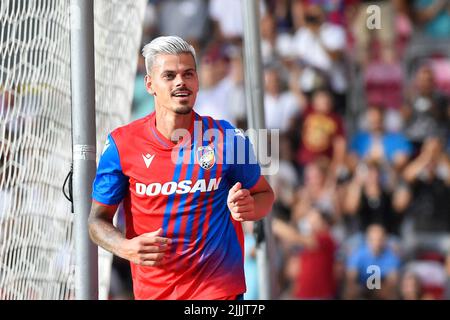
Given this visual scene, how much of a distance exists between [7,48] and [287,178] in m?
5.30

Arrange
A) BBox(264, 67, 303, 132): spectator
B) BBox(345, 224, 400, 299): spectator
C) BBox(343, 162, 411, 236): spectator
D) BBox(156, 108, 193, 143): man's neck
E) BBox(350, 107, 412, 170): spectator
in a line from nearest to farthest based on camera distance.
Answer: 1. BBox(156, 108, 193, 143): man's neck
2. BBox(345, 224, 400, 299): spectator
3. BBox(343, 162, 411, 236): spectator
4. BBox(350, 107, 412, 170): spectator
5. BBox(264, 67, 303, 132): spectator

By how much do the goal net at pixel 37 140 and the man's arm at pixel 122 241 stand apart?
3.65 feet

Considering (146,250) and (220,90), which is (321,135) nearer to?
(220,90)

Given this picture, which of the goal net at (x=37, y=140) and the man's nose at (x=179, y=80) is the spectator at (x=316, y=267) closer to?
the goal net at (x=37, y=140)

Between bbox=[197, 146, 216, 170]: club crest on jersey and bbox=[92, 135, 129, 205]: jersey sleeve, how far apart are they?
1.01ft

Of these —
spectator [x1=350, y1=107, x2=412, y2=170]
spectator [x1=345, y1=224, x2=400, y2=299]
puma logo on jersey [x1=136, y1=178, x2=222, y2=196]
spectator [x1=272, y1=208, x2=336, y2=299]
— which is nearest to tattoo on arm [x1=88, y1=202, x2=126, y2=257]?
puma logo on jersey [x1=136, y1=178, x2=222, y2=196]

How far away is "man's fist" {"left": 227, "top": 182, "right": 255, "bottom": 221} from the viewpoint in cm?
374

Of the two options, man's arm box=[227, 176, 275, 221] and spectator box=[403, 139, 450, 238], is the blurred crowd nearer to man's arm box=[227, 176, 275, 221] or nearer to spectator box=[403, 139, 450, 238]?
spectator box=[403, 139, 450, 238]

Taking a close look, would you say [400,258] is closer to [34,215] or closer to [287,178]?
[287,178]

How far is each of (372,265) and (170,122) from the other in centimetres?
548

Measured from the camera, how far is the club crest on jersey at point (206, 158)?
156 inches

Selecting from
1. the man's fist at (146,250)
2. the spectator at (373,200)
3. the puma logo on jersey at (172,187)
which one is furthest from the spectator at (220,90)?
the man's fist at (146,250)

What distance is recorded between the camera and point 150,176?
3.96m
